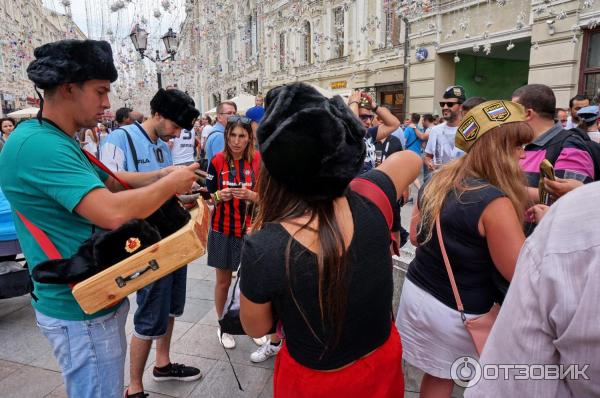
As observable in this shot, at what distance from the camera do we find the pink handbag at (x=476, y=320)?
1.84 m

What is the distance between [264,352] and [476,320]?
191 centimetres

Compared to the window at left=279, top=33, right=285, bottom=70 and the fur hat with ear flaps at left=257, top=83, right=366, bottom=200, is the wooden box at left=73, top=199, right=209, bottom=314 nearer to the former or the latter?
the fur hat with ear flaps at left=257, top=83, right=366, bottom=200

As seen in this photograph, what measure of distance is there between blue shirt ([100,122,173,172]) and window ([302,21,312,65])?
623 inches

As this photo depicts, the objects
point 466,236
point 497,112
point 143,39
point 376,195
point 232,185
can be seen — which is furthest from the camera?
point 143,39

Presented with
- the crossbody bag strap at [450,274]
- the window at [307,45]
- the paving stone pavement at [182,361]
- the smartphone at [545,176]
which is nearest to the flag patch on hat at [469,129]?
the smartphone at [545,176]

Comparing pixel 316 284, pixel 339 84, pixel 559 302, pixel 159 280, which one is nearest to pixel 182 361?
pixel 159 280

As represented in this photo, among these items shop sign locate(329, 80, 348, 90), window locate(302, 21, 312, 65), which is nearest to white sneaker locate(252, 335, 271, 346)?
shop sign locate(329, 80, 348, 90)

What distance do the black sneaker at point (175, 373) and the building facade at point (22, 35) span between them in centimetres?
233

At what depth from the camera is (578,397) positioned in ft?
2.64

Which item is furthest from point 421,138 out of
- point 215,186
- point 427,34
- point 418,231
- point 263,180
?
point 263,180

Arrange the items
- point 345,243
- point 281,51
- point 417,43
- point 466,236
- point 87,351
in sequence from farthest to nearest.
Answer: point 281,51 < point 417,43 < point 466,236 < point 87,351 < point 345,243

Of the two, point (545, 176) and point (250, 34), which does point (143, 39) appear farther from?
point (545, 176)

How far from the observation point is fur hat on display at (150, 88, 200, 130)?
2.76 meters

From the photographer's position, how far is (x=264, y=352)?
320cm
